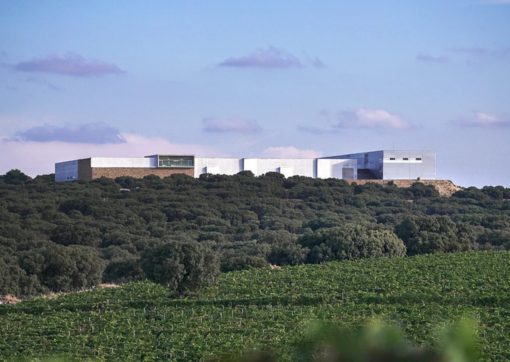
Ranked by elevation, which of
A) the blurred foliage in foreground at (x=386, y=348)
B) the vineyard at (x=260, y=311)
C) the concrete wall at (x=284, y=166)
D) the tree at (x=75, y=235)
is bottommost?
Answer: the vineyard at (x=260, y=311)

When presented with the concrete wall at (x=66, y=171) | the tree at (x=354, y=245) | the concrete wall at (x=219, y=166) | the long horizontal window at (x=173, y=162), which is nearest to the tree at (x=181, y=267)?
the tree at (x=354, y=245)

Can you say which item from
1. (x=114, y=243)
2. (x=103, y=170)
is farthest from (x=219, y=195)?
(x=114, y=243)

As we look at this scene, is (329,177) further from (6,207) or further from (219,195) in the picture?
(6,207)

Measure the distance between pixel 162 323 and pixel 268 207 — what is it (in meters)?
35.0

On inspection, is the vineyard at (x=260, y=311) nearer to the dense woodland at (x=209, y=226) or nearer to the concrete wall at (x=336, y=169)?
the dense woodland at (x=209, y=226)

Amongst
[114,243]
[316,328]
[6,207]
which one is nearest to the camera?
[316,328]

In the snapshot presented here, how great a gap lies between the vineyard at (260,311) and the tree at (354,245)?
2.70 m

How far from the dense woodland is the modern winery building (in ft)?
6.14

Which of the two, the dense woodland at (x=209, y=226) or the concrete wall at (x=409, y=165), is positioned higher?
the concrete wall at (x=409, y=165)

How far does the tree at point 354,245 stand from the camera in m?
31.1

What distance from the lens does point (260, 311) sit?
19.2 meters

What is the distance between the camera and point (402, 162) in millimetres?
61875

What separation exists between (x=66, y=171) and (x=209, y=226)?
2611 centimetres

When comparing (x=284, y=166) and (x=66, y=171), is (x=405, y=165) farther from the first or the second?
(x=66, y=171)
